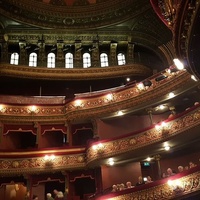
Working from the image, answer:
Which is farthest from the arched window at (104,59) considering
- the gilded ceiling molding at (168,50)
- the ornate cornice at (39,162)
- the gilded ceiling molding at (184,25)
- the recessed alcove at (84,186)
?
the gilded ceiling molding at (184,25)

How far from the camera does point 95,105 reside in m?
16.6

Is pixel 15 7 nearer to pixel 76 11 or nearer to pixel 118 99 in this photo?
pixel 76 11

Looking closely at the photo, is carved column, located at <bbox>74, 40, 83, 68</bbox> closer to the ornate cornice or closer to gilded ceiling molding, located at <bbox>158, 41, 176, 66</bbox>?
gilded ceiling molding, located at <bbox>158, 41, 176, 66</bbox>

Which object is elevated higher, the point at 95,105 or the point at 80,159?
the point at 95,105

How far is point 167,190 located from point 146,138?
3.47 m

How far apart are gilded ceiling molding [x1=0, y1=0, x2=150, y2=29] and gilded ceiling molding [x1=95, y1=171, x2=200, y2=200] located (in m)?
11.9

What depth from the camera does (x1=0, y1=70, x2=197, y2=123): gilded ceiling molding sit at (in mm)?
15234

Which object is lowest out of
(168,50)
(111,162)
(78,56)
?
(111,162)

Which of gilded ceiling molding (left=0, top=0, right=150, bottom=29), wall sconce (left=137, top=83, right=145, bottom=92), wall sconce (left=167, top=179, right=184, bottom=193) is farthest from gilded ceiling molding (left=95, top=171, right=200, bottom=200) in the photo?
gilded ceiling molding (left=0, top=0, right=150, bottom=29)

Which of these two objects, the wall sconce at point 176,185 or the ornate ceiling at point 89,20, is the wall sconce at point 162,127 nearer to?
the wall sconce at point 176,185

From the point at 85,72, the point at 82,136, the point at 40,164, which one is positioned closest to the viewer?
the point at 40,164

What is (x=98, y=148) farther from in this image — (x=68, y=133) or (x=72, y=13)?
(x=72, y=13)

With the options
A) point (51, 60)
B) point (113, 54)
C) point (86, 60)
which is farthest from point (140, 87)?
point (51, 60)

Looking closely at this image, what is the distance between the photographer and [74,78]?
62.2 feet
